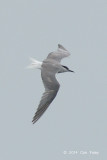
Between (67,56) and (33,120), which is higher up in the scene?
(67,56)

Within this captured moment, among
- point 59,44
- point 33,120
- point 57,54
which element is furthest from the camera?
point 59,44

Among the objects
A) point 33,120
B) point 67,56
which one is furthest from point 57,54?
point 33,120

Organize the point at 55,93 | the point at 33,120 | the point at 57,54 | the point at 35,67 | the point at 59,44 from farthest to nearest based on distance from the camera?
the point at 59,44
the point at 57,54
the point at 35,67
the point at 55,93
the point at 33,120

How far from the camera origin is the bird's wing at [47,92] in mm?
28719

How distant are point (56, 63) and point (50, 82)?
2.71 meters

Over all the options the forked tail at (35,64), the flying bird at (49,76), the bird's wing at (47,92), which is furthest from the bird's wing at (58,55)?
the bird's wing at (47,92)

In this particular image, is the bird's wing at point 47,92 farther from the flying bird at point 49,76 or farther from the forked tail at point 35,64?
the forked tail at point 35,64

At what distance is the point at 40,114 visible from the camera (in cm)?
2861

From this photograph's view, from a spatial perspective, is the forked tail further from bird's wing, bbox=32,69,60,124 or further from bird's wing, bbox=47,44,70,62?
bird's wing, bbox=47,44,70,62

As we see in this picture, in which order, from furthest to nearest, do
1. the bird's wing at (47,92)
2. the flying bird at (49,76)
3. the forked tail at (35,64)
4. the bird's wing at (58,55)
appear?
the bird's wing at (58,55) → the forked tail at (35,64) → the flying bird at (49,76) → the bird's wing at (47,92)

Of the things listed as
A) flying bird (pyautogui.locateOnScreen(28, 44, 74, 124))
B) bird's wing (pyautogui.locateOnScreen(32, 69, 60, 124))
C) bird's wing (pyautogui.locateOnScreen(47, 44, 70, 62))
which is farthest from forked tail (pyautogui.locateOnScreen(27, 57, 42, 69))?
bird's wing (pyautogui.locateOnScreen(47, 44, 70, 62))

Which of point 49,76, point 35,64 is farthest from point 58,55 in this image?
point 49,76

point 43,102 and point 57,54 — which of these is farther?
point 57,54

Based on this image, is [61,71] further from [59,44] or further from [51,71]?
[59,44]
